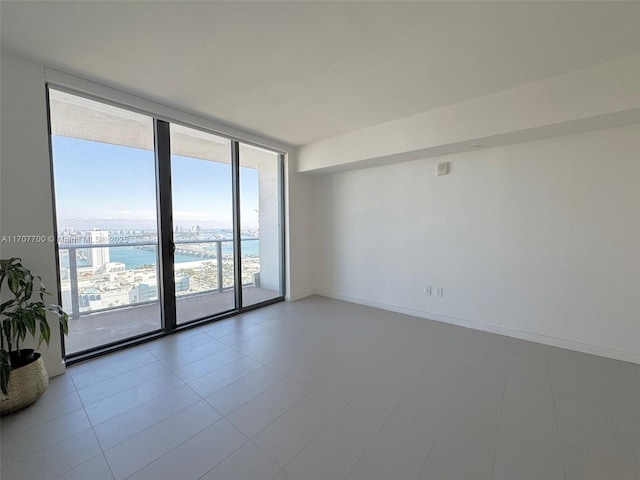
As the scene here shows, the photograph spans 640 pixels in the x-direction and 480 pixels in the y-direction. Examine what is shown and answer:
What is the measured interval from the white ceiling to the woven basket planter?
7.51 feet

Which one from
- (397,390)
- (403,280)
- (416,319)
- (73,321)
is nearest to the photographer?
(397,390)

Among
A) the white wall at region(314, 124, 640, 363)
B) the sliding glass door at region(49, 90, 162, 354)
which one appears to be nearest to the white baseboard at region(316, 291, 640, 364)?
the white wall at region(314, 124, 640, 363)

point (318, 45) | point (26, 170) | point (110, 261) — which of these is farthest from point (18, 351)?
point (318, 45)

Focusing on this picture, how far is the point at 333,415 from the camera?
1.74 m

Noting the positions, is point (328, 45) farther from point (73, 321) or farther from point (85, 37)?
point (73, 321)

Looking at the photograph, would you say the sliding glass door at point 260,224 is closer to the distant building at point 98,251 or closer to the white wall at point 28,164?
the distant building at point 98,251

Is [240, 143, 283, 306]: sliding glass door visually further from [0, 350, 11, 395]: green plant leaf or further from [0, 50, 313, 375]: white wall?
[0, 350, 11, 395]: green plant leaf

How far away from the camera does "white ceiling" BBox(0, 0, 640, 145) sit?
61.8 inches

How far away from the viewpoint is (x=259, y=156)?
13.7ft

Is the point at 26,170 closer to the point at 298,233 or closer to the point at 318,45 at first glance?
the point at 318,45

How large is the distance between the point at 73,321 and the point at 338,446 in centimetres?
291

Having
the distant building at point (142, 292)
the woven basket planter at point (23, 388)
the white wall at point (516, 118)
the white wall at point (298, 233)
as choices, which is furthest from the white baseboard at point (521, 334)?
the woven basket planter at point (23, 388)

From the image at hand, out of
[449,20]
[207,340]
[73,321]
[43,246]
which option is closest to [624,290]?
[449,20]

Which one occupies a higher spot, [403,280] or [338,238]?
[338,238]
